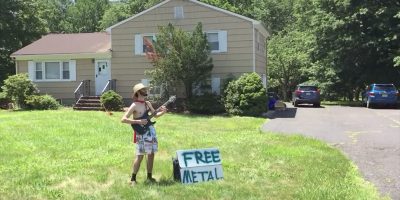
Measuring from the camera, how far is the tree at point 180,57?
26.4 metres

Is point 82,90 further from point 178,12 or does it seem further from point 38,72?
point 178,12

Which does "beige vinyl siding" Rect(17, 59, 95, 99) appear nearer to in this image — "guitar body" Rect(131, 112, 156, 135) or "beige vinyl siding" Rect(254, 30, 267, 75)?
"beige vinyl siding" Rect(254, 30, 267, 75)

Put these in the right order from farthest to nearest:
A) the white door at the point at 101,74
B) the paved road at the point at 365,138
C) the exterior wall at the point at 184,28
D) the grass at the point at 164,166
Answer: the white door at the point at 101,74
the exterior wall at the point at 184,28
the paved road at the point at 365,138
the grass at the point at 164,166

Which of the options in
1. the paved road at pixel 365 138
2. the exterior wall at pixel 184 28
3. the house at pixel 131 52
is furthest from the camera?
the house at pixel 131 52

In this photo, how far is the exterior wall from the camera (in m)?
28.5

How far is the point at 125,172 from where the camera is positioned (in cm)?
1015

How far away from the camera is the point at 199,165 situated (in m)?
9.19

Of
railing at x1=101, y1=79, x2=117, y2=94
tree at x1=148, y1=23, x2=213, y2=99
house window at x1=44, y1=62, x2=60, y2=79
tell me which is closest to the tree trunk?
tree at x1=148, y1=23, x2=213, y2=99

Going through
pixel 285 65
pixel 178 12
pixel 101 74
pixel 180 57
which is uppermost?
pixel 178 12

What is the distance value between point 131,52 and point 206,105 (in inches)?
246

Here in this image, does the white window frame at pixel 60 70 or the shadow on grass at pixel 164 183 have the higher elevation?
the white window frame at pixel 60 70

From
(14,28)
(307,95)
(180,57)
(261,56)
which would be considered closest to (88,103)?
(180,57)

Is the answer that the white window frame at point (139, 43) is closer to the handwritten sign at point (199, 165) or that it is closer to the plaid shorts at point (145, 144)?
the handwritten sign at point (199, 165)

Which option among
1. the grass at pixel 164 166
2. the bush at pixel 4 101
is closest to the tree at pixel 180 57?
the grass at pixel 164 166
